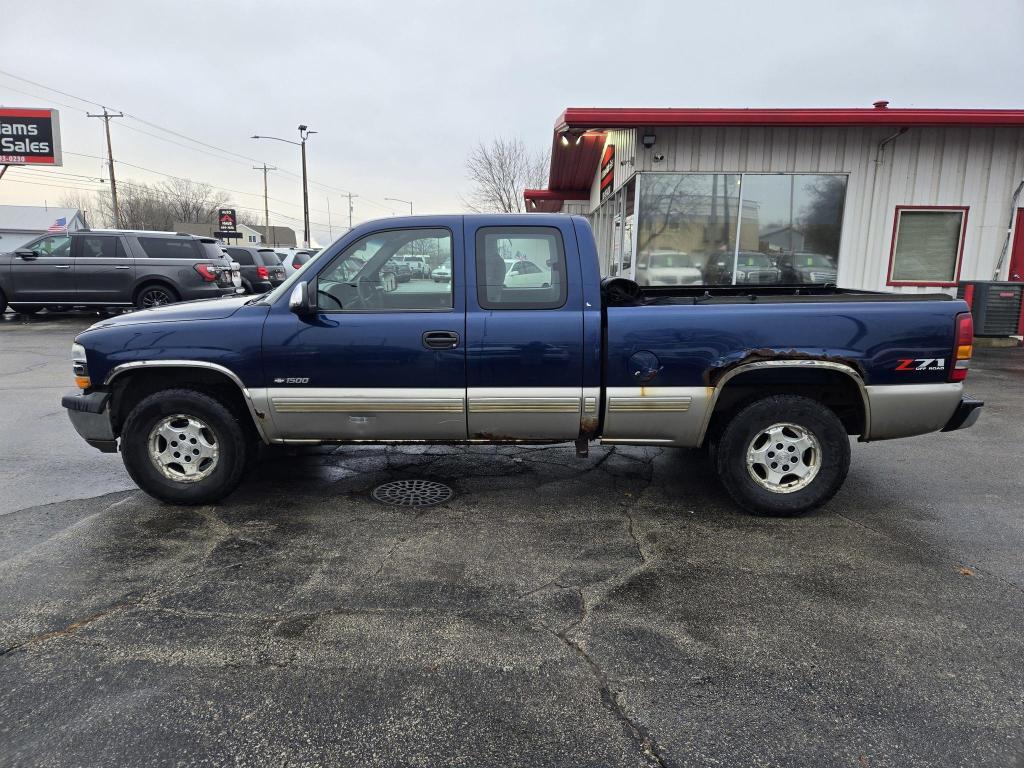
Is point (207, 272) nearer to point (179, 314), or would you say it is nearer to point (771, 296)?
point (179, 314)

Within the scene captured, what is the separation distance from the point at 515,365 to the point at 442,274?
0.74 meters

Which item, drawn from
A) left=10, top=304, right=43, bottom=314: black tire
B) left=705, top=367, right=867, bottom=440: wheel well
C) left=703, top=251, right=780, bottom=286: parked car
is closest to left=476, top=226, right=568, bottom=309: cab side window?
left=705, top=367, right=867, bottom=440: wheel well

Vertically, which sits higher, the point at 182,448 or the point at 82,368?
the point at 82,368

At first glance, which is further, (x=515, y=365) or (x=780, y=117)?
(x=780, y=117)

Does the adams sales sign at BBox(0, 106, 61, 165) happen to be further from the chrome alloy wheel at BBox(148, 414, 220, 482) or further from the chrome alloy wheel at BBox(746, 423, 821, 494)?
the chrome alloy wheel at BBox(746, 423, 821, 494)

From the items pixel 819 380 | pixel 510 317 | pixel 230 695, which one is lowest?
pixel 230 695

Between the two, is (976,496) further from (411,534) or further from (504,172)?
(504,172)

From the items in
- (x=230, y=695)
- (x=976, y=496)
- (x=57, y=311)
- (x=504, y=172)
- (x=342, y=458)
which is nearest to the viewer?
(x=230, y=695)

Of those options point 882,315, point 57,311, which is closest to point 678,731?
point 882,315

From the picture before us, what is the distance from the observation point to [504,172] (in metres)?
40.3

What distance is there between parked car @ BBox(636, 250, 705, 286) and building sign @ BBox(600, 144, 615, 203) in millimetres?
3155

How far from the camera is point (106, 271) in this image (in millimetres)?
14336

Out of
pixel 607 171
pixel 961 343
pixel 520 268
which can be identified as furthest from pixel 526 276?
pixel 607 171

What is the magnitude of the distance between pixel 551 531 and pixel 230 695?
2.06 m
